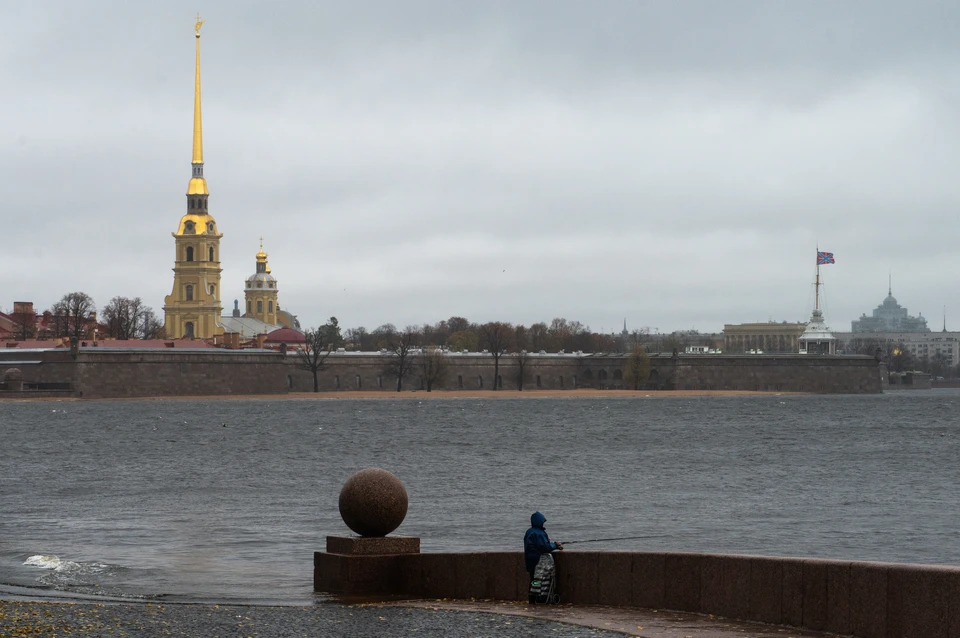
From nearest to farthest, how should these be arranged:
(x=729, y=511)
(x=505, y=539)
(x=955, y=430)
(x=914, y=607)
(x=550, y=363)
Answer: (x=914, y=607) → (x=505, y=539) → (x=729, y=511) → (x=955, y=430) → (x=550, y=363)

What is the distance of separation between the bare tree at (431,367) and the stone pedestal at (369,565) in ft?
398

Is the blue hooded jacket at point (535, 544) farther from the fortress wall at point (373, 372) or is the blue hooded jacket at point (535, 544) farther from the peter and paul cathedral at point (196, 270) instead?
the peter and paul cathedral at point (196, 270)

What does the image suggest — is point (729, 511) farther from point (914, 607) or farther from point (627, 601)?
point (914, 607)

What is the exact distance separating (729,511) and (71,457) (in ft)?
94.4

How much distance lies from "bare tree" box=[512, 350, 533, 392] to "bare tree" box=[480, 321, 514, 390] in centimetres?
174

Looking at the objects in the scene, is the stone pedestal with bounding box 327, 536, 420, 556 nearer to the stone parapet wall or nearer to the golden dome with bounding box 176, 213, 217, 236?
the stone parapet wall

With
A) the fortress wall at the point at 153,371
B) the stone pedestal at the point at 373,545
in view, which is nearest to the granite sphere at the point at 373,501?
the stone pedestal at the point at 373,545

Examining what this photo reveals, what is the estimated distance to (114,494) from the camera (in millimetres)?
35094

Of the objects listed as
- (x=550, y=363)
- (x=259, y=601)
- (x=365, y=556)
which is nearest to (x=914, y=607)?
(x=365, y=556)

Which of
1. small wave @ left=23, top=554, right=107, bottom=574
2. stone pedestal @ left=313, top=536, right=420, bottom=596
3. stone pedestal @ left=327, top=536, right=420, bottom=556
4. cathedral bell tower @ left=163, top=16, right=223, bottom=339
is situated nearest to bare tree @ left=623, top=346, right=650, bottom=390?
cathedral bell tower @ left=163, top=16, right=223, bottom=339

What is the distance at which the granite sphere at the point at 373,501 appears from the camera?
14.2 meters

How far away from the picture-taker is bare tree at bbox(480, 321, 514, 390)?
469 ft

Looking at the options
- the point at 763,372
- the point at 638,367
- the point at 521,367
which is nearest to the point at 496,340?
the point at 521,367

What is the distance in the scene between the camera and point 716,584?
→ 38.4 feet
